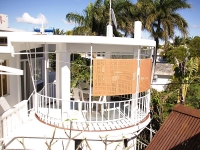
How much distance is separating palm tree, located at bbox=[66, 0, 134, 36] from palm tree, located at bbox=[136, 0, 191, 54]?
94.6 inches

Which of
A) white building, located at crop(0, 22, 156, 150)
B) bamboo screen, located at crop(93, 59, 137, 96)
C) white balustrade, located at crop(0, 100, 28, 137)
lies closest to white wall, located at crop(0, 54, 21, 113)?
white building, located at crop(0, 22, 156, 150)

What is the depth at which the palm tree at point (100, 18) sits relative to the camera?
2475 cm

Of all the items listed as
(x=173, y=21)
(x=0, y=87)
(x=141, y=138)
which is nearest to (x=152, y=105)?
(x=141, y=138)

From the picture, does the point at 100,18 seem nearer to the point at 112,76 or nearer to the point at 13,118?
the point at 112,76

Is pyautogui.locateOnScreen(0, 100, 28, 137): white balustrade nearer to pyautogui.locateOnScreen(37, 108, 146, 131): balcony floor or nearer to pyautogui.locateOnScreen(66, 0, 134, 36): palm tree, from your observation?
pyautogui.locateOnScreen(37, 108, 146, 131): balcony floor

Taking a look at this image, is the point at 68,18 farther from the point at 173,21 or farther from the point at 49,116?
the point at 49,116

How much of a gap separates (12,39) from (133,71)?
4.12m

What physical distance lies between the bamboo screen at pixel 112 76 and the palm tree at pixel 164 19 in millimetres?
17931

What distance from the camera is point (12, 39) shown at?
7.05 metres

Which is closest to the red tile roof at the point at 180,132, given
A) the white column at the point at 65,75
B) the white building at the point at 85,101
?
the white building at the point at 85,101

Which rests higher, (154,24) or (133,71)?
(154,24)

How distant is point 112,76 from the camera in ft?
22.6

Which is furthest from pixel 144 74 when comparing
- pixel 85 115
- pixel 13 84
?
pixel 13 84

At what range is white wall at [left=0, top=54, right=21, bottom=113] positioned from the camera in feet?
28.9
